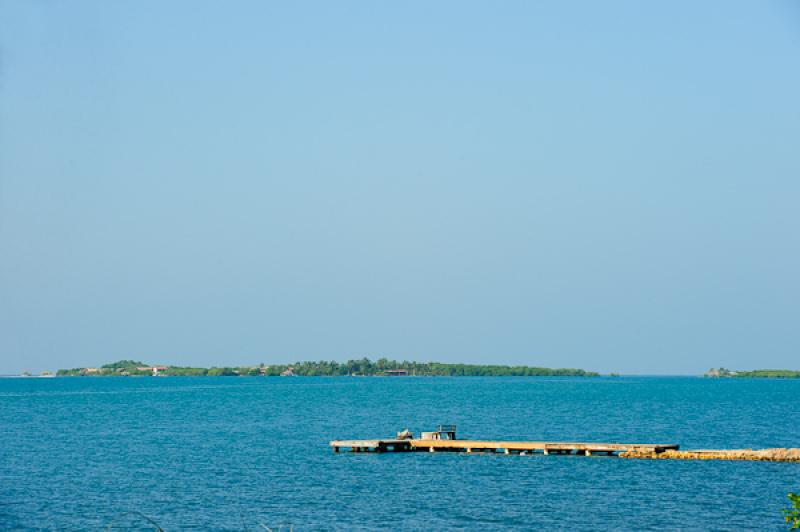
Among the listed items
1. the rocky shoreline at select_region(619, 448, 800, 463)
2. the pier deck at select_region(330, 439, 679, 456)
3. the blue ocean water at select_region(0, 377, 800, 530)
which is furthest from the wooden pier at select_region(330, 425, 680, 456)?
the rocky shoreline at select_region(619, 448, 800, 463)

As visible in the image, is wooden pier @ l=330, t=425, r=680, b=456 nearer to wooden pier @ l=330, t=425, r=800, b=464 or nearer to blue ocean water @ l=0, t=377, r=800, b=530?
wooden pier @ l=330, t=425, r=800, b=464

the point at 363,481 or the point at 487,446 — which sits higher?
the point at 487,446

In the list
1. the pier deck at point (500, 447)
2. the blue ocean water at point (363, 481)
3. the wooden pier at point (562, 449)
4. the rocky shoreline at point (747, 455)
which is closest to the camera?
the blue ocean water at point (363, 481)

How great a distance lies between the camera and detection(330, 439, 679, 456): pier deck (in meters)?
62.5

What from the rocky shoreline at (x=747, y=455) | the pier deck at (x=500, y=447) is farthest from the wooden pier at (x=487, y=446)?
the rocky shoreline at (x=747, y=455)

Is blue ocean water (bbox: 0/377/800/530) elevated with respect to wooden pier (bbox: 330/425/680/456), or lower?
lower

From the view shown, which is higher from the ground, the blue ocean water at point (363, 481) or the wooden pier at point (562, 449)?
the wooden pier at point (562, 449)

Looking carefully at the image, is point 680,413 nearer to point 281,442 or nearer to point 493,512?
point 281,442

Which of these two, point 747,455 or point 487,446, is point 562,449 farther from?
point 747,455

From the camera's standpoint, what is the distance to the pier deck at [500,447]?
6250 cm

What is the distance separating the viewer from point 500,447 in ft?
209

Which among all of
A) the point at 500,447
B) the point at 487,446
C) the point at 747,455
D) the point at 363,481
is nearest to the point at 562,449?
the point at 500,447

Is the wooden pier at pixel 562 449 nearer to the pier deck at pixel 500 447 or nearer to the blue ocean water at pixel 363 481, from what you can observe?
the pier deck at pixel 500 447

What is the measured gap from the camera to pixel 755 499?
46719mm
